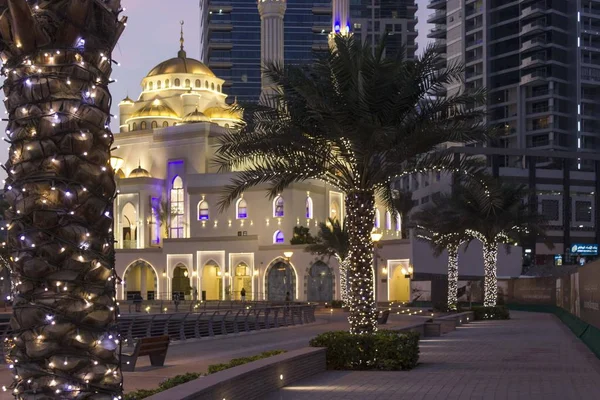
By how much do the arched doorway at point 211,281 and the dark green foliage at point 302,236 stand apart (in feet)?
22.6

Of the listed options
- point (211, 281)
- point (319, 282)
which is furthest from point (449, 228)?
point (211, 281)

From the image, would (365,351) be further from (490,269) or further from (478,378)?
(490,269)

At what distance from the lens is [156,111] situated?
95.2 metres

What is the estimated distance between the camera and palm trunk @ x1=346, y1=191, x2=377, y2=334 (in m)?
20.6

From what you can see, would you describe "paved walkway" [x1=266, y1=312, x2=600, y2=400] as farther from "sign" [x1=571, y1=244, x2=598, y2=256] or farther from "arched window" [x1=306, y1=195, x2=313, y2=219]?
"sign" [x1=571, y1=244, x2=598, y2=256]

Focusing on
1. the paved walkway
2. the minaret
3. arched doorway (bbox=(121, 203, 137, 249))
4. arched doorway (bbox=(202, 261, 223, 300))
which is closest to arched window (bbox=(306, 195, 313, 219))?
arched doorway (bbox=(202, 261, 223, 300))

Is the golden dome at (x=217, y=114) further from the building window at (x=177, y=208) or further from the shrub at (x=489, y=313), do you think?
the shrub at (x=489, y=313)

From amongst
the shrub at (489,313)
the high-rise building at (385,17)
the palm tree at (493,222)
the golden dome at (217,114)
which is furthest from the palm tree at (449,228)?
the high-rise building at (385,17)

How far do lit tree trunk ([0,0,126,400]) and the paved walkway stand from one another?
25.0ft

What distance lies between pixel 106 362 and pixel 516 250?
73.3 meters

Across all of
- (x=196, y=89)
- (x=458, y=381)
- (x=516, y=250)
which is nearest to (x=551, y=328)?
(x=458, y=381)

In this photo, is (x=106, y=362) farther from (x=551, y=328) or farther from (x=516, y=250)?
(x=516, y=250)

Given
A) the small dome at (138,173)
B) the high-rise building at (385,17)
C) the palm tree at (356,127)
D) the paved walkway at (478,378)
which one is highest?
the high-rise building at (385,17)

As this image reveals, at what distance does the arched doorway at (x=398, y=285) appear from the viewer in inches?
2779
